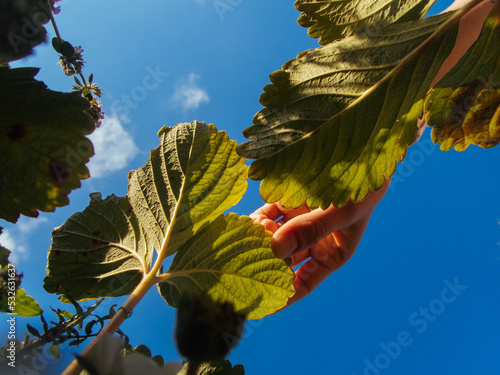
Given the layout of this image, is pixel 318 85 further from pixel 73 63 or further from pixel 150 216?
pixel 73 63

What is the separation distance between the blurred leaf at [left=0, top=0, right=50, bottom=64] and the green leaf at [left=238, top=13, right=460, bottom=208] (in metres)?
0.57

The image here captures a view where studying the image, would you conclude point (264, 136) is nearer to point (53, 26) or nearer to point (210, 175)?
point (210, 175)

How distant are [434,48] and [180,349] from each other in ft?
3.49

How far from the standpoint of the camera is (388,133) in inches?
42.4

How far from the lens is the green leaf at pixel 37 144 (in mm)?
718

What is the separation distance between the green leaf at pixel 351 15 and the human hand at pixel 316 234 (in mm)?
637

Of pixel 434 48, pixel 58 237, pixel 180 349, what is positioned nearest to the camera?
pixel 180 349

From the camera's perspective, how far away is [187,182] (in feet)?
3.83

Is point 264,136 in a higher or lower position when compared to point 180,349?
higher

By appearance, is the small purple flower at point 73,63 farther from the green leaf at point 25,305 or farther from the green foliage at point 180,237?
the green leaf at point 25,305

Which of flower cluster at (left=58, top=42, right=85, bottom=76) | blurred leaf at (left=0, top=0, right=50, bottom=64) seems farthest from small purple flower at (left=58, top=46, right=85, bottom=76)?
blurred leaf at (left=0, top=0, right=50, bottom=64)

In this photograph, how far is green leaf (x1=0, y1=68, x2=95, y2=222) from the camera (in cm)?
72

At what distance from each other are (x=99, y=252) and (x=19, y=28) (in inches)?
28.2

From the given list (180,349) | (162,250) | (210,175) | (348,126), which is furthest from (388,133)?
(180,349)
